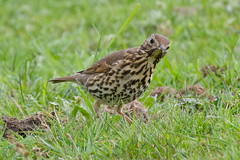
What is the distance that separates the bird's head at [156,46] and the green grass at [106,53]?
1.84 feet

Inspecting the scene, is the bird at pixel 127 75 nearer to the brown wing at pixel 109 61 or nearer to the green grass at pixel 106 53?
the brown wing at pixel 109 61

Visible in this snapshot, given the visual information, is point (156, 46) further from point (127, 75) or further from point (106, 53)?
point (106, 53)

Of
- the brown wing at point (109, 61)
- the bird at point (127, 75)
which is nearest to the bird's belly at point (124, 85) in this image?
the bird at point (127, 75)

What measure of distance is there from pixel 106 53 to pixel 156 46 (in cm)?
241

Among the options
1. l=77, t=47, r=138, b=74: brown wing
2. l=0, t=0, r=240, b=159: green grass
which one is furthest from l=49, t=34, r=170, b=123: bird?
l=0, t=0, r=240, b=159: green grass

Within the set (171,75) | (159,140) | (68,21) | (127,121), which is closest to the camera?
(159,140)

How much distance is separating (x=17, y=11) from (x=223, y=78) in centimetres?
647

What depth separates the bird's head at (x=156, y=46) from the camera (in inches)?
206

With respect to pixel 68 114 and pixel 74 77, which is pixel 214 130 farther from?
pixel 74 77

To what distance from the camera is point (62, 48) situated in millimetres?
8828

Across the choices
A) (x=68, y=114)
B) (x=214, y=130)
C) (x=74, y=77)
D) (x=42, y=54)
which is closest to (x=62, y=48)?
(x=42, y=54)

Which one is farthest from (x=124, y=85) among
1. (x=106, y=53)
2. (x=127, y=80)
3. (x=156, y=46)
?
(x=106, y=53)

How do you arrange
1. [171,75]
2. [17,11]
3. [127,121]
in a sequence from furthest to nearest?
[17,11] < [171,75] < [127,121]

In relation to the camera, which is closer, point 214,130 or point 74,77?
point 214,130
